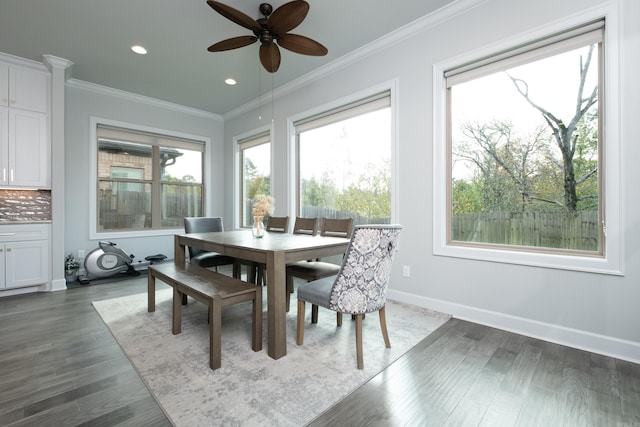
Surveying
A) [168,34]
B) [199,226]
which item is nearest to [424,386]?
[199,226]

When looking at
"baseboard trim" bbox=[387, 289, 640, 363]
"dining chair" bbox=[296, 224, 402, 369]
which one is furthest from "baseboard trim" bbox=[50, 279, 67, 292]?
"baseboard trim" bbox=[387, 289, 640, 363]

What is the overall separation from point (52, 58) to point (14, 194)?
5.92 feet

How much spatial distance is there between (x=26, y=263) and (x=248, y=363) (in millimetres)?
3550

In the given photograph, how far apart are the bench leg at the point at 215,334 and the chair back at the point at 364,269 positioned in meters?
0.74

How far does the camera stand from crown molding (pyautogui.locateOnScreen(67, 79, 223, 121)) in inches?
173

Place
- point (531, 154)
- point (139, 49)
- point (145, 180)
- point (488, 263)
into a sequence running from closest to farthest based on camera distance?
point (531, 154) → point (488, 263) → point (139, 49) → point (145, 180)

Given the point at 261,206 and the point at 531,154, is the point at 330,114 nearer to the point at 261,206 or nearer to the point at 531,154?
the point at 261,206

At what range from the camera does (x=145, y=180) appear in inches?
206

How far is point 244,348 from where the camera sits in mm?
2156

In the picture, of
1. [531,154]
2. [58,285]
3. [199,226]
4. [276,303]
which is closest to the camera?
[276,303]

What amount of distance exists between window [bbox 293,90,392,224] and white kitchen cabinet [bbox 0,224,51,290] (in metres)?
3.33

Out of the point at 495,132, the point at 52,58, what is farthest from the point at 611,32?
the point at 52,58

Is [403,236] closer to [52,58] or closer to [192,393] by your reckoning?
[192,393]

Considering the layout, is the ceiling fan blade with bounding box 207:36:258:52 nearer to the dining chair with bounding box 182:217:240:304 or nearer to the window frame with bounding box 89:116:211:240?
the dining chair with bounding box 182:217:240:304
